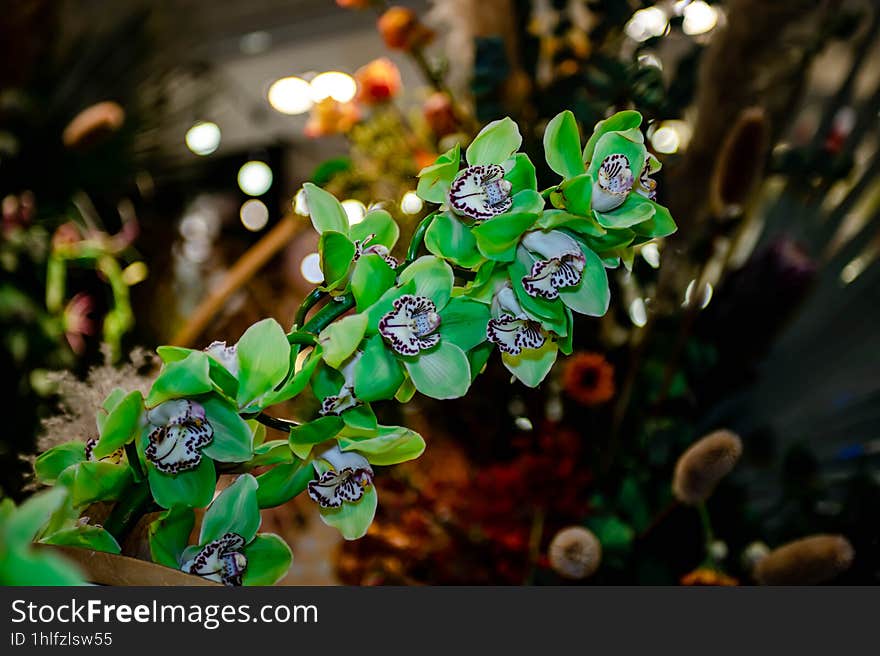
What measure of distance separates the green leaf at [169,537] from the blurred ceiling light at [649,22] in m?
0.51

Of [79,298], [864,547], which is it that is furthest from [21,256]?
[864,547]

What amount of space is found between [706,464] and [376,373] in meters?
0.26

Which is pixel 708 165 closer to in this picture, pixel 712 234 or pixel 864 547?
pixel 712 234

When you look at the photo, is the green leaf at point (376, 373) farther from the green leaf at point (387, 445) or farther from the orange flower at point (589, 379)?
the orange flower at point (589, 379)

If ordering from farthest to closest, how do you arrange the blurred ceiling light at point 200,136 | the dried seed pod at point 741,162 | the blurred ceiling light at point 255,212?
the blurred ceiling light at point 255,212
the blurred ceiling light at point 200,136
the dried seed pod at point 741,162

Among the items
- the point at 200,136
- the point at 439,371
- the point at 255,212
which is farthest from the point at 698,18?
the point at 255,212

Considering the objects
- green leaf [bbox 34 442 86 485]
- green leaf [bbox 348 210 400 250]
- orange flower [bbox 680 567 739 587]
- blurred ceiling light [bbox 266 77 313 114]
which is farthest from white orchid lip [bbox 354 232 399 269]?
blurred ceiling light [bbox 266 77 313 114]

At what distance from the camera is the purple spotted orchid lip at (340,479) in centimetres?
25

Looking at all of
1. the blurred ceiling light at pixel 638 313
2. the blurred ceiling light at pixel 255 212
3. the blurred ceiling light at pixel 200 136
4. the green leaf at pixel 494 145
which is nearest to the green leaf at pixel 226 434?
the green leaf at pixel 494 145

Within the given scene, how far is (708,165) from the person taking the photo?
25.0 inches

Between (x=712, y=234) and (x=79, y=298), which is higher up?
(x=79, y=298)

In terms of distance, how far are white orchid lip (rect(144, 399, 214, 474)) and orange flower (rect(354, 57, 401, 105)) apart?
66 centimetres
